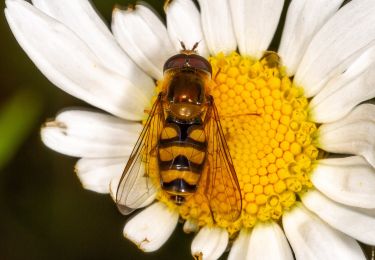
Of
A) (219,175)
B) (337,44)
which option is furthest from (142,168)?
(337,44)

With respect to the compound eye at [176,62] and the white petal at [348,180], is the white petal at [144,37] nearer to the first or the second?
the compound eye at [176,62]

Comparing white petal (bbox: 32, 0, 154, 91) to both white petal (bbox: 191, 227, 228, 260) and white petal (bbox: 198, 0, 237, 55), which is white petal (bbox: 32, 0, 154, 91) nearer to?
white petal (bbox: 198, 0, 237, 55)

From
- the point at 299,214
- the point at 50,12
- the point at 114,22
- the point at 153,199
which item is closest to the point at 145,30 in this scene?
the point at 114,22

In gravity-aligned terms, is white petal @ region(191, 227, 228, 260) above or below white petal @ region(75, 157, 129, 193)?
below

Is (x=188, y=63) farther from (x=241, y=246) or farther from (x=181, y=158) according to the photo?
(x=241, y=246)

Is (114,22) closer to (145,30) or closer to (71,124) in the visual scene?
(145,30)

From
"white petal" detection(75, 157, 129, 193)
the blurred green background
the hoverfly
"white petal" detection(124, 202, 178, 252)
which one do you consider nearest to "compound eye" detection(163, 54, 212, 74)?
the hoverfly

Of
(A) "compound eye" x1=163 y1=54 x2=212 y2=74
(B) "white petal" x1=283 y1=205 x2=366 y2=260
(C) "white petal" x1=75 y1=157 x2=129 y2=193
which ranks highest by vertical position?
(A) "compound eye" x1=163 y1=54 x2=212 y2=74
